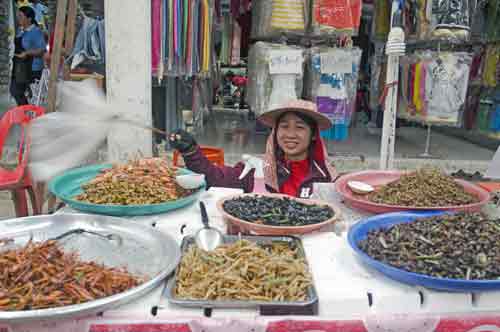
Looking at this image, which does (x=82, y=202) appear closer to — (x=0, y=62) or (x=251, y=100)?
(x=251, y=100)

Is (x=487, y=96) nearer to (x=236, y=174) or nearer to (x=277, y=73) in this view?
(x=277, y=73)

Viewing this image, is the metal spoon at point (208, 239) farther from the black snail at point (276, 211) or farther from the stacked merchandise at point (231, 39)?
the stacked merchandise at point (231, 39)

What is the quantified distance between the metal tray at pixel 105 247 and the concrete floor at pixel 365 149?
305cm

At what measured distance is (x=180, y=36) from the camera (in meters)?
4.26

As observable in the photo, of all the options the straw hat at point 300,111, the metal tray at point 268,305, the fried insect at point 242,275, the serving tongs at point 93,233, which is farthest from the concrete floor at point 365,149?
the metal tray at point 268,305

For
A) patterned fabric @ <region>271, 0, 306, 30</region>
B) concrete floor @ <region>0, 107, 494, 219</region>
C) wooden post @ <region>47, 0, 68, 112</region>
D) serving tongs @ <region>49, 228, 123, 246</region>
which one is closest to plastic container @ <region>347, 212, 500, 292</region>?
serving tongs @ <region>49, 228, 123, 246</region>

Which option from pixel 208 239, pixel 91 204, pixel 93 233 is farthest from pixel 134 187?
pixel 208 239

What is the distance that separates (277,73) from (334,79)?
2.31 ft

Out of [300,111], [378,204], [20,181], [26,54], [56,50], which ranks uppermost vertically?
[26,54]

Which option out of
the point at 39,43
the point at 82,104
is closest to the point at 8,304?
the point at 82,104

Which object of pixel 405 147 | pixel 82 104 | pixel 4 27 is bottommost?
pixel 405 147

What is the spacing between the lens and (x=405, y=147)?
6559mm

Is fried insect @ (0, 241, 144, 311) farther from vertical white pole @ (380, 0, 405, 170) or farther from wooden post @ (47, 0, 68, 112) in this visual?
wooden post @ (47, 0, 68, 112)

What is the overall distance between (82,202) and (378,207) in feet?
4.00
